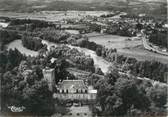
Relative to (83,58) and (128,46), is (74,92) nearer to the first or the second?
(83,58)

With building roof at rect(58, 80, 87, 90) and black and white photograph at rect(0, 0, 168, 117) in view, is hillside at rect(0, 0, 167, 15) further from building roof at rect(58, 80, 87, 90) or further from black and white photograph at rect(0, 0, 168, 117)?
building roof at rect(58, 80, 87, 90)

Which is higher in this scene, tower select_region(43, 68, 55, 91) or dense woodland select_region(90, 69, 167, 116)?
tower select_region(43, 68, 55, 91)

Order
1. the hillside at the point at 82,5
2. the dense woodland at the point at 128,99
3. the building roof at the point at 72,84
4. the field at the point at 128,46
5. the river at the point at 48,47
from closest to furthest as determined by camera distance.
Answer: the dense woodland at the point at 128,99
the building roof at the point at 72,84
the river at the point at 48,47
the hillside at the point at 82,5
the field at the point at 128,46

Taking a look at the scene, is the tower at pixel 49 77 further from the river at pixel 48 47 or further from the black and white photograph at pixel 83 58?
the river at pixel 48 47

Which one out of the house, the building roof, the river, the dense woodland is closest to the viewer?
the dense woodland

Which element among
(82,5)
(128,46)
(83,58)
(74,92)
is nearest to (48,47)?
(83,58)

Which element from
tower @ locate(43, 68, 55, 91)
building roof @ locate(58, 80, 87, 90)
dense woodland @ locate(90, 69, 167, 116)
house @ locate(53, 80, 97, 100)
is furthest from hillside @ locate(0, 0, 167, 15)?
dense woodland @ locate(90, 69, 167, 116)

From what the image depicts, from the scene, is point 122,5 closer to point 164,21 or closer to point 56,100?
point 164,21

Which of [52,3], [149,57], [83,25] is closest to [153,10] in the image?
[149,57]

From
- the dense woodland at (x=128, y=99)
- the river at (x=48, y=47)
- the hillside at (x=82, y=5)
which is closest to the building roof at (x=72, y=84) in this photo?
the dense woodland at (x=128, y=99)
